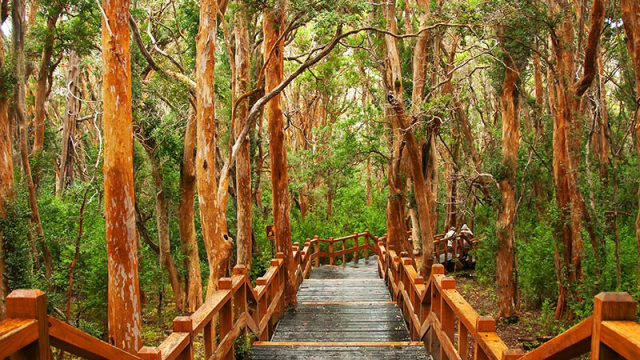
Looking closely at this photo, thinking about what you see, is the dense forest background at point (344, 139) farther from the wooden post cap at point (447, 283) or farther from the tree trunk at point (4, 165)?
the wooden post cap at point (447, 283)

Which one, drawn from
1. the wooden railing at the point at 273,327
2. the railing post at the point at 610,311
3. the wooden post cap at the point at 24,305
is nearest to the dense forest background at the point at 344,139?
the wooden railing at the point at 273,327

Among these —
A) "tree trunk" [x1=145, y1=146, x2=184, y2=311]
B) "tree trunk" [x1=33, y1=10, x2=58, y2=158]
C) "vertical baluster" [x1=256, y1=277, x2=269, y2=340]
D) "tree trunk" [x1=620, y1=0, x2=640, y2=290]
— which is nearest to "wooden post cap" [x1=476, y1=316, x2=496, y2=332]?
"vertical baluster" [x1=256, y1=277, x2=269, y2=340]

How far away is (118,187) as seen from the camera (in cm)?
672

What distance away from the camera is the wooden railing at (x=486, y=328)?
2084mm

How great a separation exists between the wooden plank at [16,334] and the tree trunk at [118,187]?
15.6ft

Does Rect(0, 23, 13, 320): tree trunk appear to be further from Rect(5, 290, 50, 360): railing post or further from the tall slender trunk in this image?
Rect(5, 290, 50, 360): railing post

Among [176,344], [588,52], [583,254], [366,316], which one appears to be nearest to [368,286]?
[366,316]

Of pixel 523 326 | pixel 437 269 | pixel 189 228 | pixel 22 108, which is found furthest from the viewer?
pixel 189 228

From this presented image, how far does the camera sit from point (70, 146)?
17188 millimetres

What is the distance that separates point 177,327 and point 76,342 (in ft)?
5.10

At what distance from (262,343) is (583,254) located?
7.57 metres

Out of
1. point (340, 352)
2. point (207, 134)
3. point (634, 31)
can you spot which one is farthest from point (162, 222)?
point (634, 31)

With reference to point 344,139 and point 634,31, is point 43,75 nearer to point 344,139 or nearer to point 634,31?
point 344,139

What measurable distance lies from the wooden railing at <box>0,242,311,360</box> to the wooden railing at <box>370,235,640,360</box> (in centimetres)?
216
